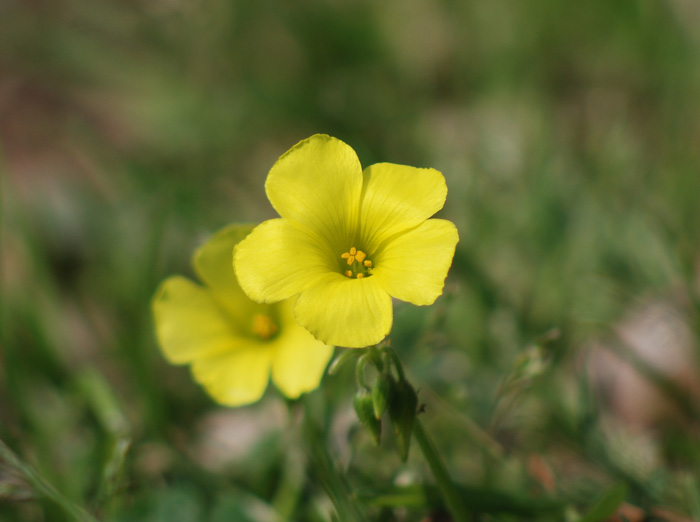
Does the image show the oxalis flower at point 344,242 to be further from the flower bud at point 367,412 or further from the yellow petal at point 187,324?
the yellow petal at point 187,324

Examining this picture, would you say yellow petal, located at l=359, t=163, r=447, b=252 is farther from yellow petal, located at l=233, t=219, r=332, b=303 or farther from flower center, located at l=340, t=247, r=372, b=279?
yellow petal, located at l=233, t=219, r=332, b=303

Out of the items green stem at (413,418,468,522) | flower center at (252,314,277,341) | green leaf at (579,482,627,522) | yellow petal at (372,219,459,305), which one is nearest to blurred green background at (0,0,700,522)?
green leaf at (579,482,627,522)

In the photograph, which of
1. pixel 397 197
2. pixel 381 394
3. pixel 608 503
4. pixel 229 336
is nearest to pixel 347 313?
pixel 381 394

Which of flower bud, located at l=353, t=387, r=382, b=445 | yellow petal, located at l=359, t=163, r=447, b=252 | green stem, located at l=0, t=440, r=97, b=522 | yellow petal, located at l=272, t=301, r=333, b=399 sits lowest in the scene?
green stem, located at l=0, t=440, r=97, b=522

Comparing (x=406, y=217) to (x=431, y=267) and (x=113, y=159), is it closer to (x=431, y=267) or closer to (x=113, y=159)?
(x=431, y=267)

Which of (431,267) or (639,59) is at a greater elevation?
(639,59)

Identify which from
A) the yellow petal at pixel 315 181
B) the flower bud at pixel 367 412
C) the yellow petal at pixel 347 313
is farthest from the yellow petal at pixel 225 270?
the flower bud at pixel 367 412

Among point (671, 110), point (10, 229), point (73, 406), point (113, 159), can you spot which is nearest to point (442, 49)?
point (671, 110)
